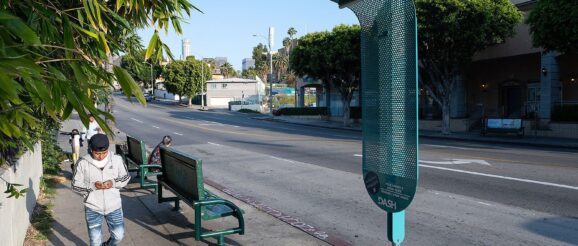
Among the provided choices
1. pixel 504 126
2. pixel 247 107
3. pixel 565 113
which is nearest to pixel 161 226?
pixel 504 126

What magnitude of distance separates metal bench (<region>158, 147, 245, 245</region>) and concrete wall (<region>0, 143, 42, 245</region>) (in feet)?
6.44

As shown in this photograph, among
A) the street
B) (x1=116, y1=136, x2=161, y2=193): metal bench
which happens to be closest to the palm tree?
the street

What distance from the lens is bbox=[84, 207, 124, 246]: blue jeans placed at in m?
5.58

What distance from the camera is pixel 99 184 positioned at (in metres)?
5.47

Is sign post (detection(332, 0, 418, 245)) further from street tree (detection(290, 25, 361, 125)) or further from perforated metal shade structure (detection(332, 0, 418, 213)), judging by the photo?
street tree (detection(290, 25, 361, 125))

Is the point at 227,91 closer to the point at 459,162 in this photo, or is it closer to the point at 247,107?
the point at 247,107

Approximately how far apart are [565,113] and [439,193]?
1964 centimetres

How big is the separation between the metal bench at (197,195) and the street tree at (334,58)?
28.2m

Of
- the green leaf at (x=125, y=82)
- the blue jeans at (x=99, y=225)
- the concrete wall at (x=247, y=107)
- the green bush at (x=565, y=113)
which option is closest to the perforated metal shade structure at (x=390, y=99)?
the green leaf at (x=125, y=82)

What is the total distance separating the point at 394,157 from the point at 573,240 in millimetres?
4903

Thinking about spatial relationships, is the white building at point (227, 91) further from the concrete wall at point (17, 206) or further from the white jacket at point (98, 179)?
the white jacket at point (98, 179)

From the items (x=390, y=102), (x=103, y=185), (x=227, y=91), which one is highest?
(x=227, y=91)

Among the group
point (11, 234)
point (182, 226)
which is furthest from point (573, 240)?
point (11, 234)

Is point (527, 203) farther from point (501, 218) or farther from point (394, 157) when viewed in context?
point (394, 157)
